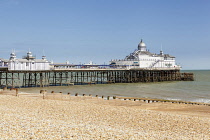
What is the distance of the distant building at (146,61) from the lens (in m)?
74.1

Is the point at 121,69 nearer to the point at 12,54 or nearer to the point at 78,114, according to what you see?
the point at 12,54

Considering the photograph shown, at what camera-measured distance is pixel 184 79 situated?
2872 inches

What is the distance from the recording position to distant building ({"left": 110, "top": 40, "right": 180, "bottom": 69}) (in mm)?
74125

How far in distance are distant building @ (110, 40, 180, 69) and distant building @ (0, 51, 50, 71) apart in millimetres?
31119

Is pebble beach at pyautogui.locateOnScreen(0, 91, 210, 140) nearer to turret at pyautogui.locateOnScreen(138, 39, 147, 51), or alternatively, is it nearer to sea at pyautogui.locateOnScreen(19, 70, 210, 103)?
sea at pyautogui.locateOnScreen(19, 70, 210, 103)

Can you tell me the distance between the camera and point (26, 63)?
44.8 meters

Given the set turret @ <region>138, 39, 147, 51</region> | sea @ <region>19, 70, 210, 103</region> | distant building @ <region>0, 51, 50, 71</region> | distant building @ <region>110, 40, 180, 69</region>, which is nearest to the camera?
Result: sea @ <region>19, 70, 210, 103</region>

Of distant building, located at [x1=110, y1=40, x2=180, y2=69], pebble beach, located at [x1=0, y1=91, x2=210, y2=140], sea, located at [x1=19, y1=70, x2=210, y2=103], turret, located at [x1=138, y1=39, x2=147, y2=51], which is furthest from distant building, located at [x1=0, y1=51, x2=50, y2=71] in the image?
turret, located at [x1=138, y1=39, x2=147, y2=51]

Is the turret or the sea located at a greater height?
the turret

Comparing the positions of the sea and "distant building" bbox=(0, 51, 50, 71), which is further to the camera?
"distant building" bbox=(0, 51, 50, 71)

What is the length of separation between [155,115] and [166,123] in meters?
2.34

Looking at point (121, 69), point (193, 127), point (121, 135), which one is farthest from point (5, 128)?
point (121, 69)

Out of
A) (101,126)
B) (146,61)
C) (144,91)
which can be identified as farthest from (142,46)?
(101,126)

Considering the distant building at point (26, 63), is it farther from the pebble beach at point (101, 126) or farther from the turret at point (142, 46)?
the turret at point (142, 46)
